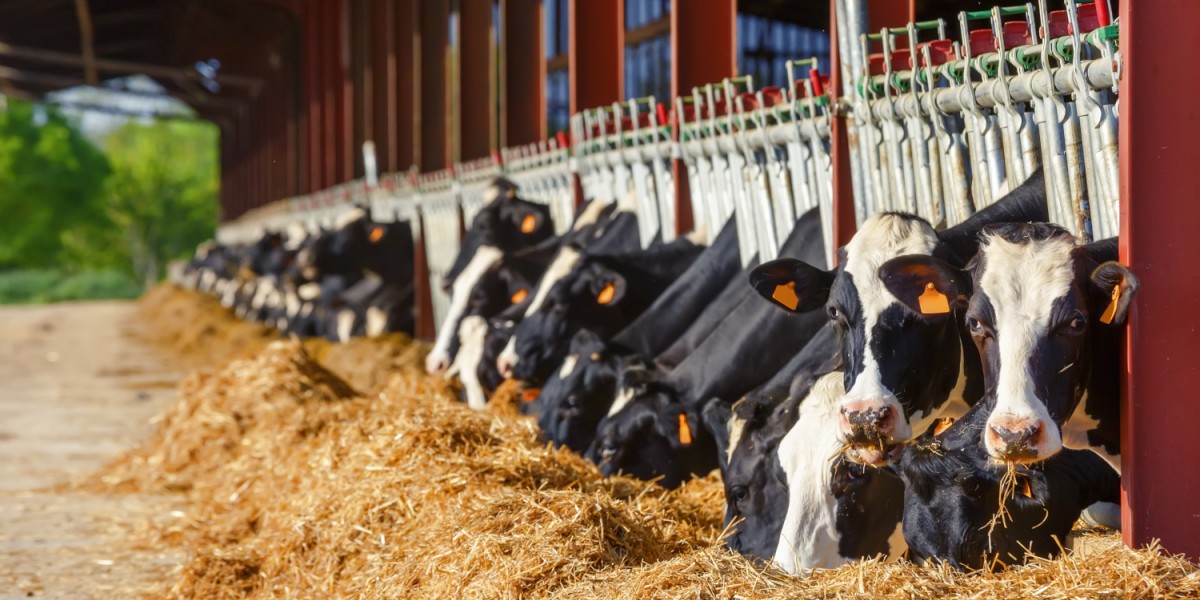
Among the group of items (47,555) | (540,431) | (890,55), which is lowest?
(47,555)

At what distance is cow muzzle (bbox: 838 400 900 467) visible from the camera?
353 cm

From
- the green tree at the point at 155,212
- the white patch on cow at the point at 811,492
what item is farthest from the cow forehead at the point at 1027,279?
the green tree at the point at 155,212

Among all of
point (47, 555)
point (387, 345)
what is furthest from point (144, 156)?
point (47, 555)

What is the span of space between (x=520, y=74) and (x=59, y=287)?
4675 cm

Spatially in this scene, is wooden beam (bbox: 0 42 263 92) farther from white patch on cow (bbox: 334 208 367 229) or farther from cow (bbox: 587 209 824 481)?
cow (bbox: 587 209 824 481)

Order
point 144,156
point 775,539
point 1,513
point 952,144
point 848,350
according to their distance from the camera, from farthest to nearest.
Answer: point 144,156, point 1,513, point 952,144, point 775,539, point 848,350

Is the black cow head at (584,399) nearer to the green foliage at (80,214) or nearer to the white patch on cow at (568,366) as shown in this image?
the white patch on cow at (568,366)

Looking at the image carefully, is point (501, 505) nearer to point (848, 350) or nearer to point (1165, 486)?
point (848, 350)

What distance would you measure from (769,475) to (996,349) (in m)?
1.29

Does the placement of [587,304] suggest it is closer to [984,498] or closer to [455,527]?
[455,527]

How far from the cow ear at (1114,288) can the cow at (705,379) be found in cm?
214

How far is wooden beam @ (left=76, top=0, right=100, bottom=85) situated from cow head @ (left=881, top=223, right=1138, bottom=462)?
1061 inches

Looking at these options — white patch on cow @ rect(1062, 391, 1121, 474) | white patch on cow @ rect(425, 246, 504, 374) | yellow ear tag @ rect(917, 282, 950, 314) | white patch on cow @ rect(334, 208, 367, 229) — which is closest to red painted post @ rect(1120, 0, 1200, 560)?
white patch on cow @ rect(1062, 391, 1121, 474)

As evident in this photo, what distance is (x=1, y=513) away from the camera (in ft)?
23.5
